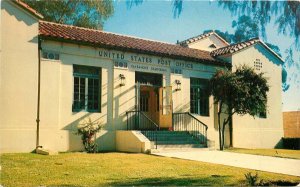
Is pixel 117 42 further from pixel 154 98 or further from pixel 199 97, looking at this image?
pixel 199 97

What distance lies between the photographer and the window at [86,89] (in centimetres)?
1558

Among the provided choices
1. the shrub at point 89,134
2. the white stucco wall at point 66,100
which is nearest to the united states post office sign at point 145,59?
the white stucco wall at point 66,100

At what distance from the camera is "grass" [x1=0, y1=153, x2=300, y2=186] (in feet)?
24.7

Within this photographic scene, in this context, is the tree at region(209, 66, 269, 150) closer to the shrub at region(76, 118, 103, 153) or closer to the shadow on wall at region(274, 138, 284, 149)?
the shadow on wall at region(274, 138, 284, 149)

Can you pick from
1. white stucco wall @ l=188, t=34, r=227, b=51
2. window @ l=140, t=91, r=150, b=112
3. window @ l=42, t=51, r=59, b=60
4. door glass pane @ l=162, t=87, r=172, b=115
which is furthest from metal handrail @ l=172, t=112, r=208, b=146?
white stucco wall @ l=188, t=34, r=227, b=51

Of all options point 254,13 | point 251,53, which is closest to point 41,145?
point 254,13

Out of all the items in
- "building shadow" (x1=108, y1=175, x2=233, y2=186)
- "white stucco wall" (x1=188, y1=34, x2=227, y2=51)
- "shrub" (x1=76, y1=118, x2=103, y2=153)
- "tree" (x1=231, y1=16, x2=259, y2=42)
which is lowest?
"building shadow" (x1=108, y1=175, x2=233, y2=186)

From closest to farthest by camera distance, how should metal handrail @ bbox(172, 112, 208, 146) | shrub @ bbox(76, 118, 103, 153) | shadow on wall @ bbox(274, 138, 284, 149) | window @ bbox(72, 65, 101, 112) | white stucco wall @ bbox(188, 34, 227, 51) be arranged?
shrub @ bbox(76, 118, 103, 153) → window @ bbox(72, 65, 101, 112) → metal handrail @ bbox(172, 112, 208, 146) → shadow on wall @ bbox(274, 138, 284, 149) → white stucco wall @ bbox(188, 34, 227, 51)

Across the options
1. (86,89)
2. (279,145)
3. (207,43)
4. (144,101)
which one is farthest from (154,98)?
(207,43)

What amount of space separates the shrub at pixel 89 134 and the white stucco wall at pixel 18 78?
2.02 m

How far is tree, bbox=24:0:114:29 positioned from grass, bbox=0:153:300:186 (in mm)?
18726

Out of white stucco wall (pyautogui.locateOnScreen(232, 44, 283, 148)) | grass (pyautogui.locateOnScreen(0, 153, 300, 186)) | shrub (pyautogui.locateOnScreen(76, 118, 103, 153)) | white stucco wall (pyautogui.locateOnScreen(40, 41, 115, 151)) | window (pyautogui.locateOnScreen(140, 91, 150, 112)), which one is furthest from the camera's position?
white stucco wall (pyautogui.locateOnScreen(232, 44, 283, 148))

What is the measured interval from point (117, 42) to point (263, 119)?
1093 centimetres

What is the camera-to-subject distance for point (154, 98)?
1855cm
